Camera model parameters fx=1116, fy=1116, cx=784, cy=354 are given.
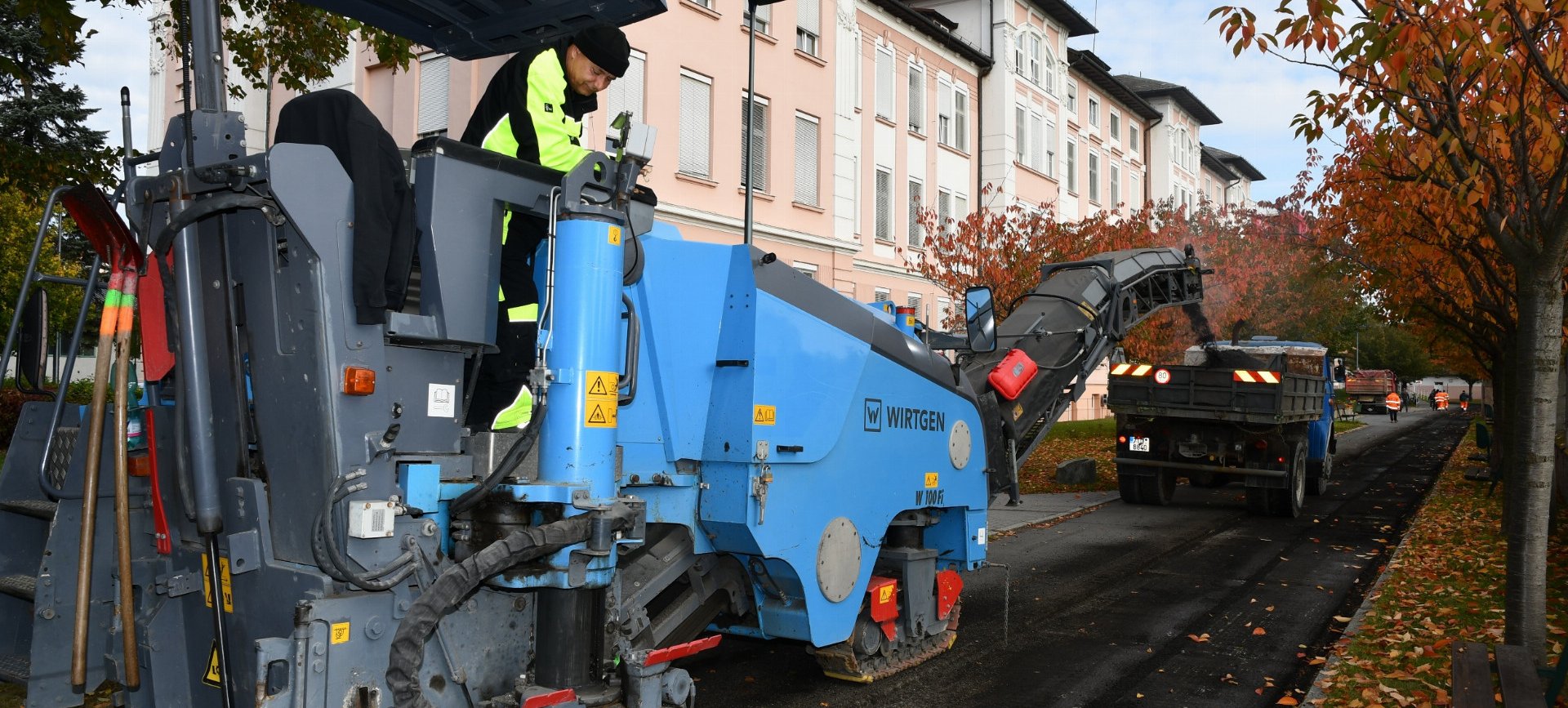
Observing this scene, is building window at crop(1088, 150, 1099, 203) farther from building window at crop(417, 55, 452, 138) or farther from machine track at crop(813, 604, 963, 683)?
machine track at crop(813, 604, 963, 683)

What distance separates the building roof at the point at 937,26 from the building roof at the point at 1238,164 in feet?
104

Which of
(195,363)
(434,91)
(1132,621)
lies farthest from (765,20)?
(195,363)

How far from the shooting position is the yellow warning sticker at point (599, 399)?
3.47 metres

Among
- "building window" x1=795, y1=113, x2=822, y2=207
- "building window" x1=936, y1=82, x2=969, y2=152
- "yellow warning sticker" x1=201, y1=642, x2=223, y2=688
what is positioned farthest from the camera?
"building window" x1=936, y1=82, x2=969, y2=152

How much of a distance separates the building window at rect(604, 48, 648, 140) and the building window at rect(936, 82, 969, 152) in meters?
12.6

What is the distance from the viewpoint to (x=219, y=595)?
10.6ft

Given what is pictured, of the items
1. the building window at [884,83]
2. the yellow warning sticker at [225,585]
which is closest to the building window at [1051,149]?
the building window at [884,83]

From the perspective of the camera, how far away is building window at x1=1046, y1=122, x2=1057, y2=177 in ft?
114

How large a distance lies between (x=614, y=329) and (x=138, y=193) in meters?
1.47

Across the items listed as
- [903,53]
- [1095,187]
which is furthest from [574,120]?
[1095,187]

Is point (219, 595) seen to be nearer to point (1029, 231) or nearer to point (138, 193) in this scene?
point (138, 193)

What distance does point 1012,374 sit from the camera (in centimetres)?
723

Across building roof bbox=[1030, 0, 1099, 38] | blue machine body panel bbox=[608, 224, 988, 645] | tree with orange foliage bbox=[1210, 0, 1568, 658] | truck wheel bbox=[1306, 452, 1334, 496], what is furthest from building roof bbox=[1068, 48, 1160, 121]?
blue machine body panel bbox=[608, 224, 988, 645]

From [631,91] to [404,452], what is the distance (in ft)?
49.5
